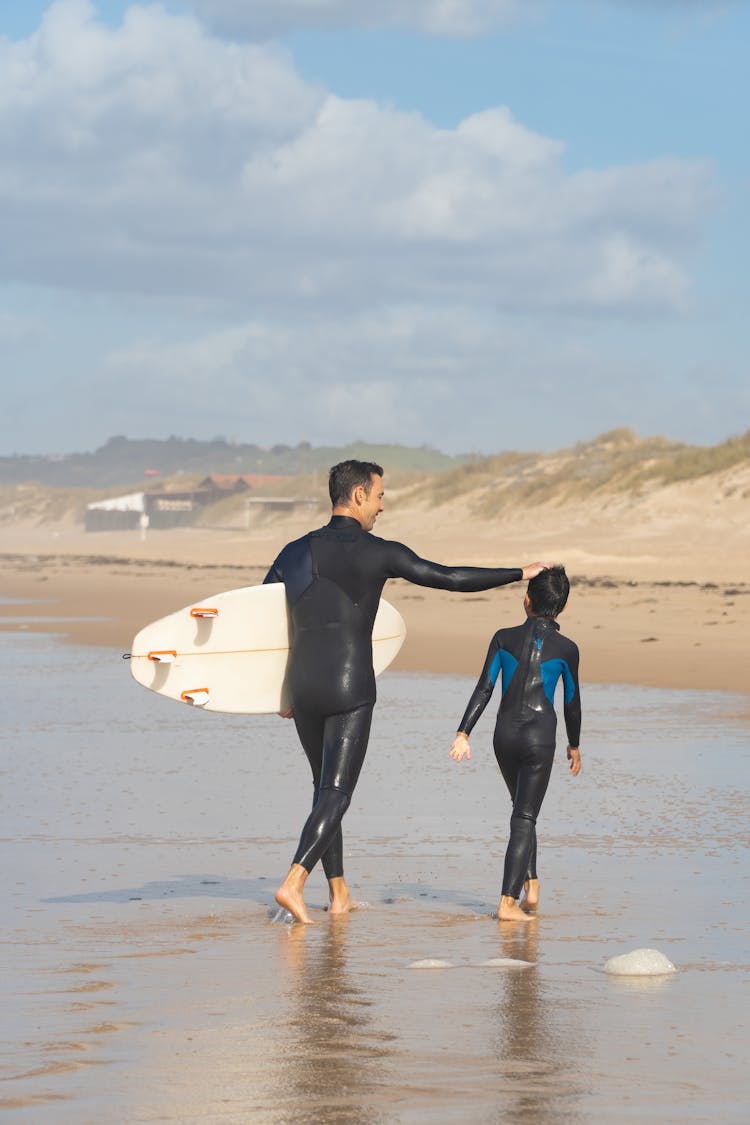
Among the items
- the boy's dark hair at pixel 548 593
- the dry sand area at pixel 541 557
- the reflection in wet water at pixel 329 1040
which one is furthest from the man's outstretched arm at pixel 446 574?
the dry sand area at pixel 541 557

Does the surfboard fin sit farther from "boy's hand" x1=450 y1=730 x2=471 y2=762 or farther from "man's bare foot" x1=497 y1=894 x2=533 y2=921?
"man's bare foot" x1=497 y1=894 x2=533 y2=921

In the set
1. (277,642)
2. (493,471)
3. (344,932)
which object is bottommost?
(344,932)

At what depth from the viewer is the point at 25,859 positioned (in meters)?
7.67

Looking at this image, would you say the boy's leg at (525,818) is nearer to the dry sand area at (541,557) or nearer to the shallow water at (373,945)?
the shallow water at (373,945)

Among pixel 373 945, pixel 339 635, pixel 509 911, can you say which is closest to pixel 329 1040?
pixel 373 945

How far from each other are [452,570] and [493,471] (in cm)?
6691

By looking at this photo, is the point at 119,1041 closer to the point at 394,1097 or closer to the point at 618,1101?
the point at 394,1097

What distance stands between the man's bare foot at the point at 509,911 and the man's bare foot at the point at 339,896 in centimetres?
62

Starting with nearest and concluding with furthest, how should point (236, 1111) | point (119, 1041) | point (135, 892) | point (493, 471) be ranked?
point (236, 1111)
point (119, 1041)
point (135, 892)
point (493, 471)

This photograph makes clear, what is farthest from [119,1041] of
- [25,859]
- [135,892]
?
[25,859]

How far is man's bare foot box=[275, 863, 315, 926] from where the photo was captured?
630 cm

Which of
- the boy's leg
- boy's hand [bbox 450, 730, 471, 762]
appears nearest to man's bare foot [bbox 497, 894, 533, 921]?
the boy's leg

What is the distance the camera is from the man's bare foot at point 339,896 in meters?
6.66

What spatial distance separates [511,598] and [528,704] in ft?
73.7
